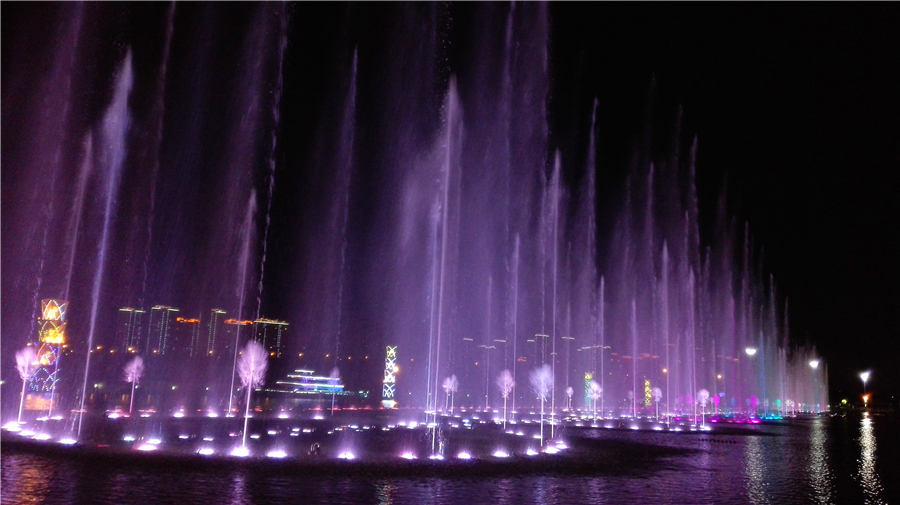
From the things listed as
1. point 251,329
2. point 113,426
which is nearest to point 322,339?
point 251,329

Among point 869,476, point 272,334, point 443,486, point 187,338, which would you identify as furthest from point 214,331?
point 869,476

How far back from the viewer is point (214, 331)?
130 m

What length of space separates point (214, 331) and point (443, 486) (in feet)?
414

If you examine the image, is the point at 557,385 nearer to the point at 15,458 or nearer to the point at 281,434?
the point at 281,434

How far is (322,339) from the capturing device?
159750 millimetres

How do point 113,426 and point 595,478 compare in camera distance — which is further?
point 113,426

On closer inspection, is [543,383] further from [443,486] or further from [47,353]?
[47,353]

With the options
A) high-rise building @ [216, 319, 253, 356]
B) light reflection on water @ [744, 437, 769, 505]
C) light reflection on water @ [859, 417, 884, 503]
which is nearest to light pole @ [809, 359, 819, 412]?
light reflection on water @ [859, 417, 884, 503]

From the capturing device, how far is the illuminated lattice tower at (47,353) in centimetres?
4238

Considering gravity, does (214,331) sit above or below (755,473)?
above

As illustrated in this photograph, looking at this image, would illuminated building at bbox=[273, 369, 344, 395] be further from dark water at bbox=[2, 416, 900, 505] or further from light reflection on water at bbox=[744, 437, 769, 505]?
dark water at bbox=[2, 416, 900, 505]

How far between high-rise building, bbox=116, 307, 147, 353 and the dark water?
367 ft

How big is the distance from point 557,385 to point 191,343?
77.3 m

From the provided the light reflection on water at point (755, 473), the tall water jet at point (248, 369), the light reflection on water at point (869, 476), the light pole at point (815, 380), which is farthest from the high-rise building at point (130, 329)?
the light pole at point (815, 380)
